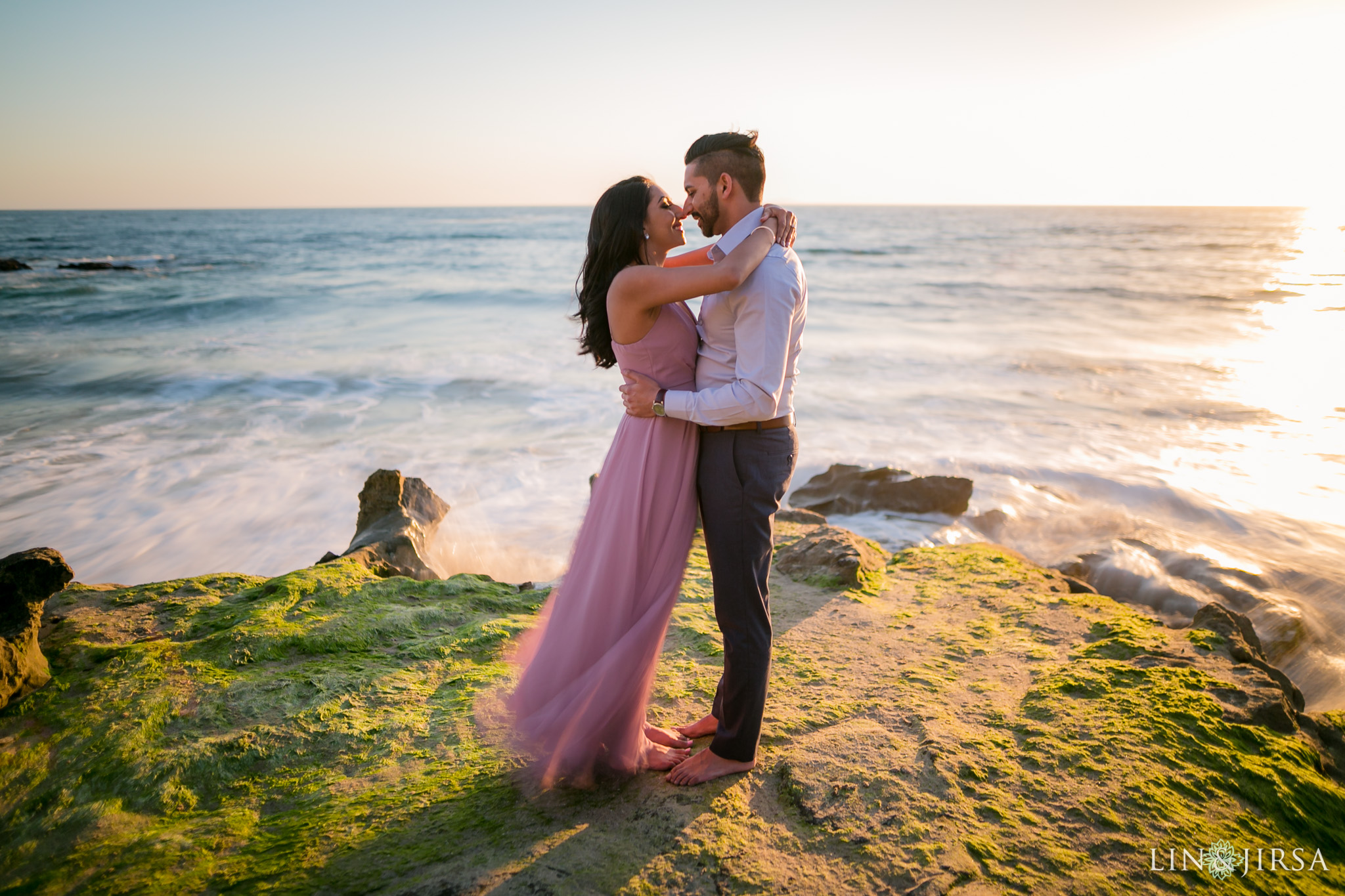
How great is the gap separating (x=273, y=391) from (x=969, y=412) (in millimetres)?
13022

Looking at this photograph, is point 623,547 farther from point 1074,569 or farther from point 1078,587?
point 1074,569

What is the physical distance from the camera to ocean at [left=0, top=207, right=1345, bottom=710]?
702 cm

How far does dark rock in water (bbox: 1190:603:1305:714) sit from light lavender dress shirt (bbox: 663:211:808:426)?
3.04 meters

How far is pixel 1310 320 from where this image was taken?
21.2 meters

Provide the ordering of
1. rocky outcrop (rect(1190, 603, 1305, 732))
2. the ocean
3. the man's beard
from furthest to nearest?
the ocean → rocky outcrop (rect(1190, 603, 1305, 732)) → the man's beard

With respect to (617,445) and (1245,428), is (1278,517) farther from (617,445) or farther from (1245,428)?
(617,445)

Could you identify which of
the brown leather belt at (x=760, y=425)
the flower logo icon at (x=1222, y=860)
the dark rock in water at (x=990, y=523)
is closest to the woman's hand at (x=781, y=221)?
the brown leather belt at (x=760, y=425)

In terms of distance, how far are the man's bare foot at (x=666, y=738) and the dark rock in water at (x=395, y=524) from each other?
9.50ft

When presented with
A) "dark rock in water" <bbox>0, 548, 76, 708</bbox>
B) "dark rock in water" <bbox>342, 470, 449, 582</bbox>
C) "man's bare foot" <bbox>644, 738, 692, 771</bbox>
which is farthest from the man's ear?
"dark rock in water" <bbox>342, 470, 449, 582</bbox>

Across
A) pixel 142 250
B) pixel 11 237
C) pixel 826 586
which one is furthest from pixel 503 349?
pixel 11 237

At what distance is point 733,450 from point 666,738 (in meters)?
1.42

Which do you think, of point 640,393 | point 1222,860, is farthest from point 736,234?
point 1222,860

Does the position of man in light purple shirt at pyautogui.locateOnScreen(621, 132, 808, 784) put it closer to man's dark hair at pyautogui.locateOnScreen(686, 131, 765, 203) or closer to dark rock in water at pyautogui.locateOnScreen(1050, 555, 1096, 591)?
man's dark hair at pyautogui.locateOnScreen(686, 131, 765, 203)

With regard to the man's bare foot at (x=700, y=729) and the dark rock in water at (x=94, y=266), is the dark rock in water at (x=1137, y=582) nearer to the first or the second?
the man's bare foot at (x=700, y=729)
